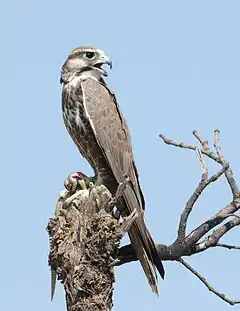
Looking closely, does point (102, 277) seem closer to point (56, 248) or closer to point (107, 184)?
point (56, 248)

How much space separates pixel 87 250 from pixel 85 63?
110 inches

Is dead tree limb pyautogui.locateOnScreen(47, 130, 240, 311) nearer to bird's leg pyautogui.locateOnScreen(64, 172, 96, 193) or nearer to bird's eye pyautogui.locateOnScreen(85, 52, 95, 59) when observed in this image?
bird's leg pyautogui.locateOnScreen(64, 172, 96, 193)

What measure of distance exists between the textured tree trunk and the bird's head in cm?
229

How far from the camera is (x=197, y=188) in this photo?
18.0 feet

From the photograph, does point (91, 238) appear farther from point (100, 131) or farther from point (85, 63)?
point (85, 63)

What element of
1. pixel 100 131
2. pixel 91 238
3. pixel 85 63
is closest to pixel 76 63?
pixel 85 63

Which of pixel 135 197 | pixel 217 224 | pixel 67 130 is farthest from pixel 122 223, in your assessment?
pixel 67 130

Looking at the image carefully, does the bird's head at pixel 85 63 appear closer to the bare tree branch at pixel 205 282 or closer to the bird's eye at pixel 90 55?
the bird's eye at pixel 90 55

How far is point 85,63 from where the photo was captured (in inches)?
284

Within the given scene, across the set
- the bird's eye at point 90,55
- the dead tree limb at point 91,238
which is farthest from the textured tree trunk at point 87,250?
the bird's eye at point 90,55

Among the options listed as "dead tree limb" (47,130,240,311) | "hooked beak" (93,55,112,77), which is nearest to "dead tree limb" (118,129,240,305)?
"dead tree limb" (47,130,240,311)

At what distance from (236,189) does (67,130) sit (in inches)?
70.6

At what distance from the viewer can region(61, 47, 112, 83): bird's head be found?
716 centimetres

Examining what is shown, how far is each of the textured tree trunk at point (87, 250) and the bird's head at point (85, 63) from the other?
229 centimetres
